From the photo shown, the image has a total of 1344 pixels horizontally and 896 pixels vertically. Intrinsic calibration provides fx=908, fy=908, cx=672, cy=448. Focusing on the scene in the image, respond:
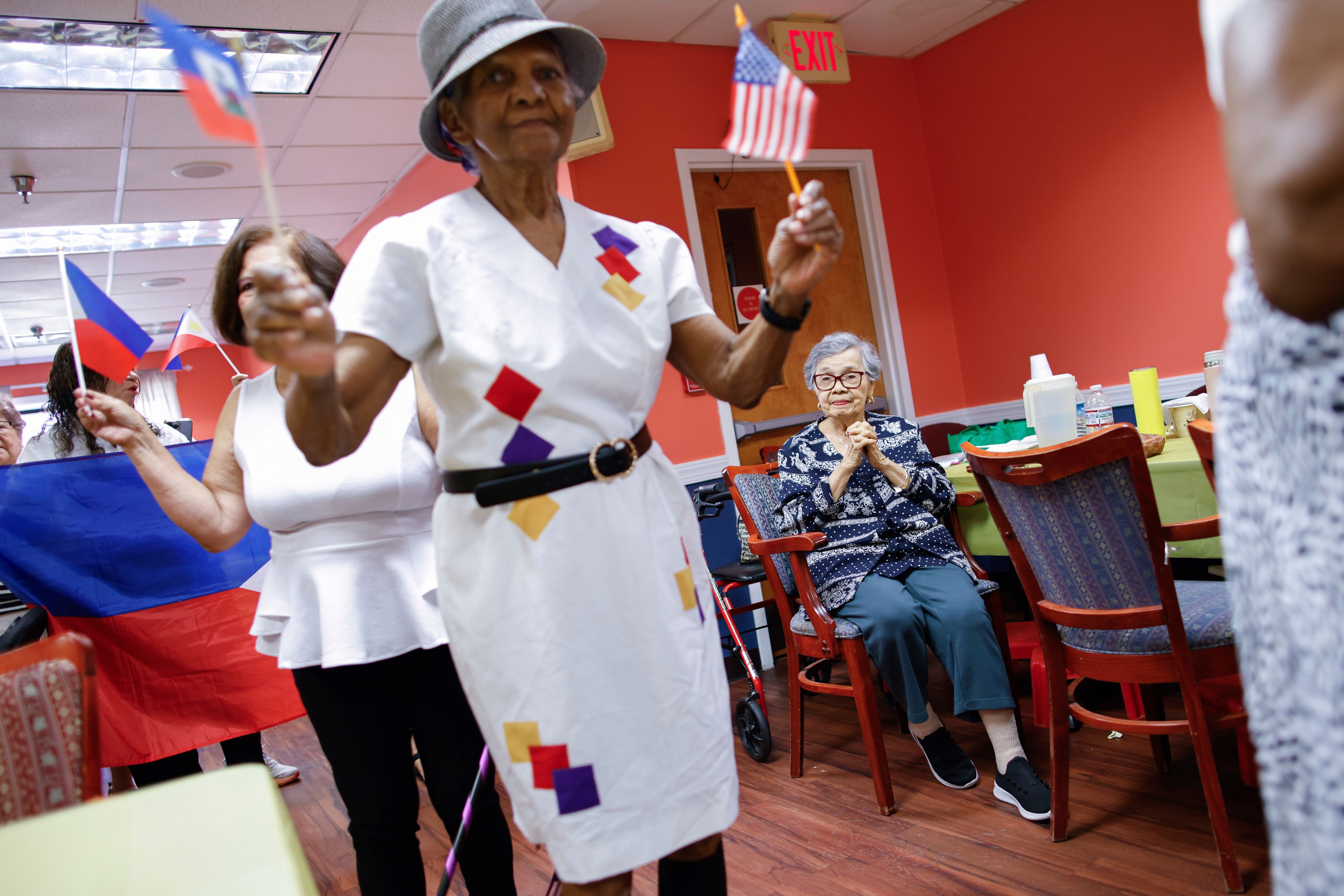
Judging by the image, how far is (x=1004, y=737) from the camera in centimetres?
230

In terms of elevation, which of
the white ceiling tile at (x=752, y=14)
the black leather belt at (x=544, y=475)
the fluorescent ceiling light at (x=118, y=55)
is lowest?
the black leather belt at (x=544, y=475)

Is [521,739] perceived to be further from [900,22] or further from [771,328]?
[900,22]

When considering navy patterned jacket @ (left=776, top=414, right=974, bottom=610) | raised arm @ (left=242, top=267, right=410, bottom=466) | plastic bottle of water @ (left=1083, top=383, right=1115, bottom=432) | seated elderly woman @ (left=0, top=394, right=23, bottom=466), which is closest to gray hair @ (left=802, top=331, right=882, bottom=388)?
navy patterned jacket @ (left=776, top=414, right=974, bottom=610)

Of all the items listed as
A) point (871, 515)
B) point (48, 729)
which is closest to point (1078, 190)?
point (871, 515)

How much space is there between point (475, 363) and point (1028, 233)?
4.35 meters

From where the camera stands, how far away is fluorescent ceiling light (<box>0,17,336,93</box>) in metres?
3.38

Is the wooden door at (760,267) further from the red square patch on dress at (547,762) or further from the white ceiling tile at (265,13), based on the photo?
the red square patch on dress at (547,762)

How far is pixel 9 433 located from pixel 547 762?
266cm

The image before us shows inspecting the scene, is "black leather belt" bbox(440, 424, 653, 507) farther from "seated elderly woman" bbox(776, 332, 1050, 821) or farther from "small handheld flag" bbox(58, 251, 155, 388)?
"seated elderly woman" bbox(776, 332, 1050, 821)

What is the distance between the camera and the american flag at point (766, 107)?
1065 mm

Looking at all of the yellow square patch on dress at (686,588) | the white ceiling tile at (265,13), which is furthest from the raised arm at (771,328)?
the white ceiling tile at (265,13)

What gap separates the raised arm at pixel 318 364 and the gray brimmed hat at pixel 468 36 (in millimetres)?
301

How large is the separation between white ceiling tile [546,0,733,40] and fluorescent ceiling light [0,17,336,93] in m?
1.01

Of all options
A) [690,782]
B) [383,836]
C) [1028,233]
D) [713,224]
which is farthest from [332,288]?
[1028,233]
